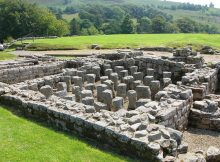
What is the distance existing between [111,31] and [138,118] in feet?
338

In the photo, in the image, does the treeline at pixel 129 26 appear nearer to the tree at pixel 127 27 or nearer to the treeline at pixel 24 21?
the tree at pixel 127 27

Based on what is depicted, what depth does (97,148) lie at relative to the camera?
14234mm

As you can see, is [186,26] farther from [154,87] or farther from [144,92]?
[144,92]

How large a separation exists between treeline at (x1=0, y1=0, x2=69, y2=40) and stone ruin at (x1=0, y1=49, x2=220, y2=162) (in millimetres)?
55680

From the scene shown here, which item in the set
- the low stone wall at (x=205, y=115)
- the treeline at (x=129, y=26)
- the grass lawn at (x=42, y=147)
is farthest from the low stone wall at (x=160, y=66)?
the treeline at (x=129, y=26)

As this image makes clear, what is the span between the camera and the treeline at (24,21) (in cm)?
8631

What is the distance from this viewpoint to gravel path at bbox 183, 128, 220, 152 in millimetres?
17078

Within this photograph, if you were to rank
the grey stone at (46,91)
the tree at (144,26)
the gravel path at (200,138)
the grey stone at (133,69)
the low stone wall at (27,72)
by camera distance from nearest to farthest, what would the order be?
the gravel path at (200,138) < the grey stone at (46,91) < the low stone wall at (27,72) < the grey stone at (133,69) < the tree at (144,26)

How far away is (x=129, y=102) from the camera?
2314cm

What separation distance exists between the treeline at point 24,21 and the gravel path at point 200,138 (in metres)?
70.8

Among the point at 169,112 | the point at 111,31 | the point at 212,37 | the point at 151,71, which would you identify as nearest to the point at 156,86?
the point at 151,71

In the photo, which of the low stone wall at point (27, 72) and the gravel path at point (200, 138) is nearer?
the gravel path at point (200, 138)

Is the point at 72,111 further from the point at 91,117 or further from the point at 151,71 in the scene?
the point at 151,71

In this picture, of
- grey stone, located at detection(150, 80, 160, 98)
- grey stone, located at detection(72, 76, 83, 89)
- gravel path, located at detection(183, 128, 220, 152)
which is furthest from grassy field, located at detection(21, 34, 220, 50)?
gravel path, located at detection(183, 128, 220, 152)
